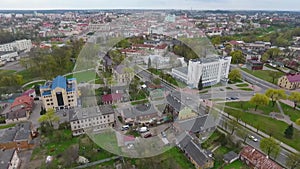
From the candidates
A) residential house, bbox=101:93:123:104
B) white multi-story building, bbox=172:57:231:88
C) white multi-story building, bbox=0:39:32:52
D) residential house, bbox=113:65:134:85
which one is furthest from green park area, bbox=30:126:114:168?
white multi-story building, bbox=0:39:32:52

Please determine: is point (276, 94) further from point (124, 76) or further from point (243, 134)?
point (124, 76)

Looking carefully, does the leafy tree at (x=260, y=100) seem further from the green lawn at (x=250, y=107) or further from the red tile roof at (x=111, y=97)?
the red tile roof at (x=111, y=97)

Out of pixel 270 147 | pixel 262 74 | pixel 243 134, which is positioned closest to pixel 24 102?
pixel 243 134

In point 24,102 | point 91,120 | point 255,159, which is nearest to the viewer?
point 255,159

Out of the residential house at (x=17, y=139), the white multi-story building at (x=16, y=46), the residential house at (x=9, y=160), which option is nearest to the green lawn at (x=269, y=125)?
the residential house at (x=17, y=139)

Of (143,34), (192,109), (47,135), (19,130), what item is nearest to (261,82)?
(192,109)

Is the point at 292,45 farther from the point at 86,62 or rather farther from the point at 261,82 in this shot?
the point at 86,62
